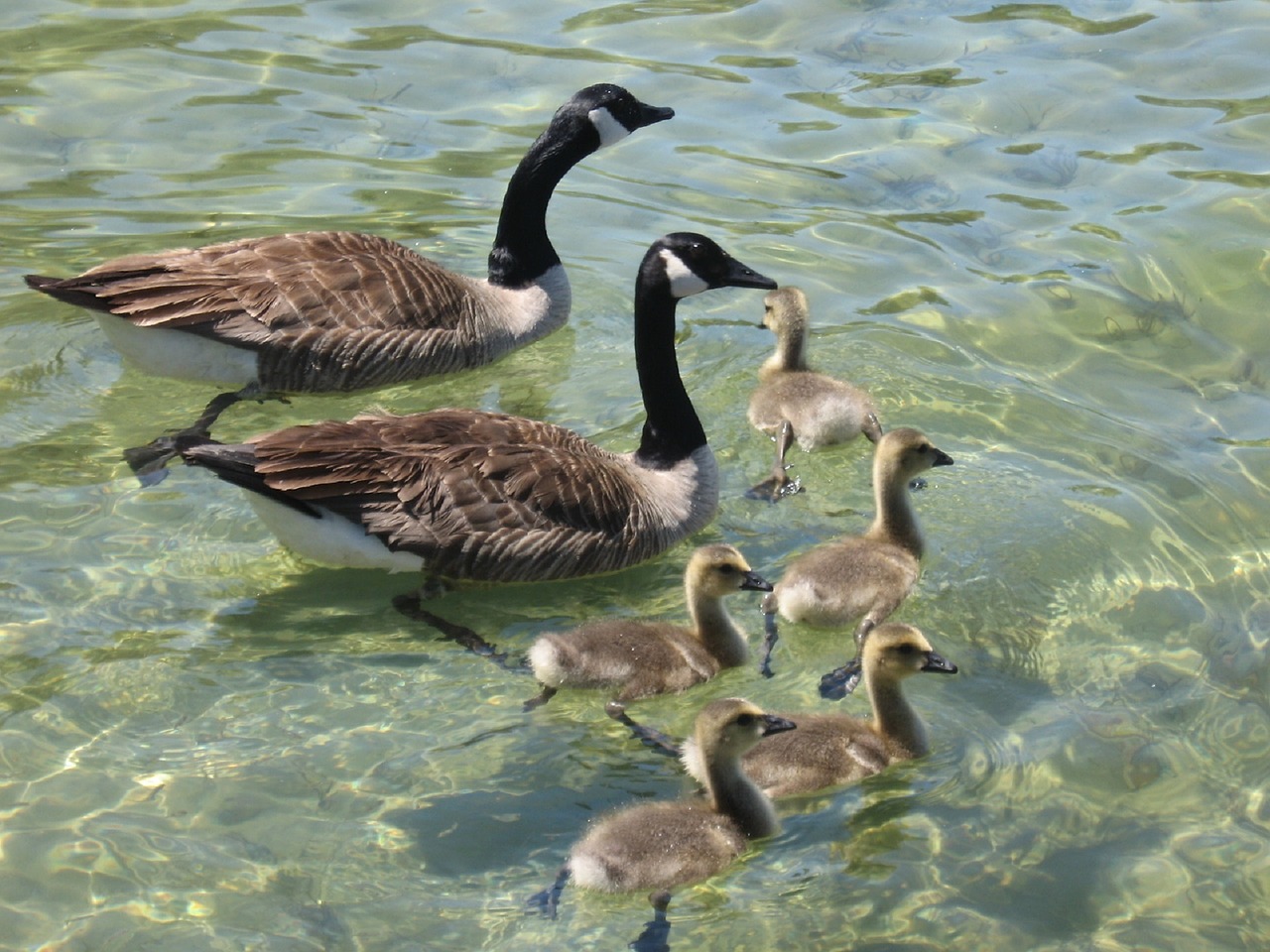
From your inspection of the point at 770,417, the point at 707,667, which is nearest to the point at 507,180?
the point at 770,417

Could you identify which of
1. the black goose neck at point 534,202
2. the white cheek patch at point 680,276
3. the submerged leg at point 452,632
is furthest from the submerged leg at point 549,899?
the black goose neck at point 534,202

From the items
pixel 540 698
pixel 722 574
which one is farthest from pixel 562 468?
pixel 540 698

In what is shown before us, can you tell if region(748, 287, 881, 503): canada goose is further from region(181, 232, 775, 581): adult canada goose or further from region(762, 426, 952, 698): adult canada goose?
region(762, 426, 952, 698): adult canada goose

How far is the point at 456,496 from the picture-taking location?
26.2 ft

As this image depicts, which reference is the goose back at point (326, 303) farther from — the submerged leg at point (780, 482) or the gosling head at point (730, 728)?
the gosling head at point (730, 728)

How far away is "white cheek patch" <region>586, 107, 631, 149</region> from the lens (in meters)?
10.9

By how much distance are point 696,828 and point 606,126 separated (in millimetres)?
6166

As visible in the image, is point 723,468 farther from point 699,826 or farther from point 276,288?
point 699,826

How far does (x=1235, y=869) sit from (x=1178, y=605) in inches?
69.9

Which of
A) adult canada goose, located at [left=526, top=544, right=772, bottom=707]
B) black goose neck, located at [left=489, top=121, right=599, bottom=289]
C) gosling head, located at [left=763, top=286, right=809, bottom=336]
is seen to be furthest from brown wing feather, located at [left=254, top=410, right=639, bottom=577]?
black goose neck, located at [left=489, top=121, right=599, bottom=289]

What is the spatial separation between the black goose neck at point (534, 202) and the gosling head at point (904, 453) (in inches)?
142

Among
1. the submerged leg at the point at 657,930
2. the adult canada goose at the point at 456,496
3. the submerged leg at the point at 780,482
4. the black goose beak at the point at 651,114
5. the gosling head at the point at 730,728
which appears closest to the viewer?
the submerged leg at the point at 657,930

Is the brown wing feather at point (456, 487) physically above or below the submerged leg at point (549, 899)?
above

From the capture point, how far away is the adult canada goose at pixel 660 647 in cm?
688
